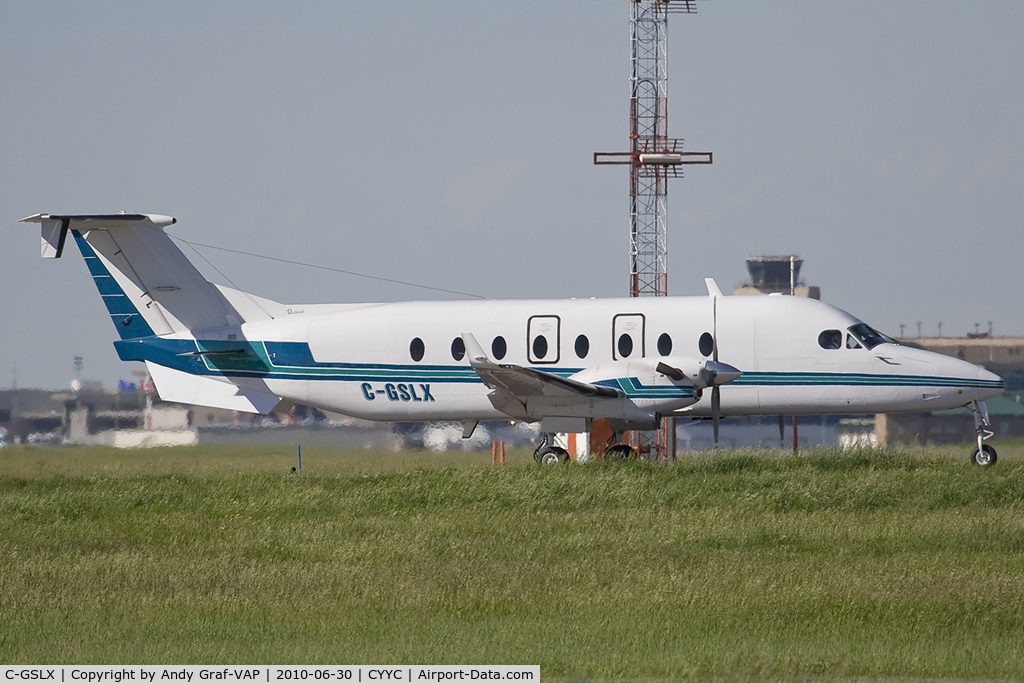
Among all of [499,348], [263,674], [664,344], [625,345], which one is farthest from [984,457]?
[263,674]

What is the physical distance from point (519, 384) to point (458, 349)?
240 cm

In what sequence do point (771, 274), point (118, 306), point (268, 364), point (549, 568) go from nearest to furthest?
point (549, 568) → point (268, 364) → point (118, 306) → point (771, 274)

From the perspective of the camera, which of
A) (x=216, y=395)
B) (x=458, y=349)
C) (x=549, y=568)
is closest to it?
(x=549, y=568)

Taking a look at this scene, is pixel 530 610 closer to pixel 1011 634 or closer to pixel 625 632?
pixel 625 632

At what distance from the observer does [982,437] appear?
2136cm

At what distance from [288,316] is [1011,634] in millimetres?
17544

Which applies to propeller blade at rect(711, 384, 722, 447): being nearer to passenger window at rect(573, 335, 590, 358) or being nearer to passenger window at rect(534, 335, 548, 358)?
passenger window at rect(573, 335, 590, 358)

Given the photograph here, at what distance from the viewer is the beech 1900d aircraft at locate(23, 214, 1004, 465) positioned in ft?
71.9

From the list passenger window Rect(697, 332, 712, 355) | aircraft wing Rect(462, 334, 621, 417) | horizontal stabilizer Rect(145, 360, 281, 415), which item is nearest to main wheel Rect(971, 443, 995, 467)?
passenger window Rect(697, 332, 712, 355)

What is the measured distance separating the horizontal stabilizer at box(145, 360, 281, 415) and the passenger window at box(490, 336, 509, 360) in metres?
4.76

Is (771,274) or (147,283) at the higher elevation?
(771,274)

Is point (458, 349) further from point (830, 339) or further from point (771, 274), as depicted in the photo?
point (771, 274)

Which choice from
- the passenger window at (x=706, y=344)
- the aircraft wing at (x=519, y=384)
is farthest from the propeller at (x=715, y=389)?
the aircraft wing at (x=519, y=384)

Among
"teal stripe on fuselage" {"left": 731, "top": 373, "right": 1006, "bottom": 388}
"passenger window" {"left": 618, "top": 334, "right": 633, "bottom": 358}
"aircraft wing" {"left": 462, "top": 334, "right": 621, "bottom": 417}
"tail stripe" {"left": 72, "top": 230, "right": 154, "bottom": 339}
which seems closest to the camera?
"aircraft wing" {"left": 462, "top": 334, "right": 621, "bottom": 417}
